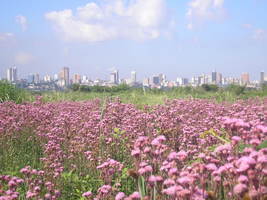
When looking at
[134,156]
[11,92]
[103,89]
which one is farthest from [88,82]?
[134,156]

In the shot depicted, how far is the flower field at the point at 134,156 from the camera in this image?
2475 mm

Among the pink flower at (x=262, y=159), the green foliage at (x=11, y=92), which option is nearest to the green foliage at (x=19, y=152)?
Answer: the pink flower at (x=262, y=159)

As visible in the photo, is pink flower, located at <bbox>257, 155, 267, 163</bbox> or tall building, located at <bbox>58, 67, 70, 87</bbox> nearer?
pink flower, located at <bbox>257, 155, 267, 163</bbox>

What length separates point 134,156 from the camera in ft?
9.70

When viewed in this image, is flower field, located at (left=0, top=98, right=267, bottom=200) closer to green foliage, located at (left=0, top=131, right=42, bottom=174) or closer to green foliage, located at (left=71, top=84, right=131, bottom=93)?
green foliage, located at (left=0, top=131, right=42, bottom=174)

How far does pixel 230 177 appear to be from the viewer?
2668 mm

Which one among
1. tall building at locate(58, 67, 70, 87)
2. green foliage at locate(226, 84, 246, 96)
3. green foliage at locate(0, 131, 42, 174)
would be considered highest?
tall building at locate(58, 67, 70, 87)

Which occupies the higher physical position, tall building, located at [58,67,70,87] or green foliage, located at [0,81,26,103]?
tall building, located at [58,67,70,87]

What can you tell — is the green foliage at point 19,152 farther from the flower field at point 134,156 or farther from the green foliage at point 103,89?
the green foliage at point 103,89

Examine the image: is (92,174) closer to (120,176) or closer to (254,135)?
(120,176)

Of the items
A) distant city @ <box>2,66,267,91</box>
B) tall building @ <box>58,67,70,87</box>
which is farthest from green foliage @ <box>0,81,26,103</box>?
tall building @ <box>58,67,70,87</box>

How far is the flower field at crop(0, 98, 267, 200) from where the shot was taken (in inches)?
97.4

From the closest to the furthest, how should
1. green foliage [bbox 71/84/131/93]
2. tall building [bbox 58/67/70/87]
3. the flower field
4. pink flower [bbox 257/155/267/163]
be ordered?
pink flower [bbox 257/155/267/163] < the flower field < green foliage [bbox 71/84/131/93] < tall building [bbox 58/67/70/87]

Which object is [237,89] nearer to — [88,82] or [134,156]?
[134,156]
